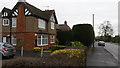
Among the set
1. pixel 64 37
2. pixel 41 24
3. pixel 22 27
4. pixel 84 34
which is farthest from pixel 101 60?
pixel 64 37

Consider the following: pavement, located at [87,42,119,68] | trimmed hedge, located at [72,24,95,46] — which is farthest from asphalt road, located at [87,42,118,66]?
trimmed hedge, located at [72,24,95,46]

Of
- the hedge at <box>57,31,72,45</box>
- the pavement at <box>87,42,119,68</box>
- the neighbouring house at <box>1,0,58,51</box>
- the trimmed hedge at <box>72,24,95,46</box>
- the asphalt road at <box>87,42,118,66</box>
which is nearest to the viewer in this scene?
the pavement at <box>87,42,119,68</box>

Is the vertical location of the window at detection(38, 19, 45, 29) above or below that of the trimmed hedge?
above

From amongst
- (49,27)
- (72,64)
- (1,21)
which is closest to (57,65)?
(72,64)

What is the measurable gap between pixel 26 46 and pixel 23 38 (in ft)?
4.09

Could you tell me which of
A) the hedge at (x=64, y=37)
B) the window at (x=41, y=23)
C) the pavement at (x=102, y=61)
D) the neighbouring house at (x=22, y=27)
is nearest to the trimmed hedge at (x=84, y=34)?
the pavement at (x=102, y=61)

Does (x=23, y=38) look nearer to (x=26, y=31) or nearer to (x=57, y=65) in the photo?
(x=26, y=31)

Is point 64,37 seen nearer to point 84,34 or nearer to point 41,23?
point 41,23

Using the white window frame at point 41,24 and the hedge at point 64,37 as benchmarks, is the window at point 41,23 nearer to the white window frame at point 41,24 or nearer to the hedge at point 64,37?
the white window frame at point 41,24

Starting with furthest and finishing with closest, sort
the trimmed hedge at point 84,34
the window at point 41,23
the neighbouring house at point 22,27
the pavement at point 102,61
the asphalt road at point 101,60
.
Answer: the window at point 41,23
the neighbouring house at point 22,27
the trimmed hedge at point 84,34
the asphalt road at point 101,60
the pavement at point 102,61

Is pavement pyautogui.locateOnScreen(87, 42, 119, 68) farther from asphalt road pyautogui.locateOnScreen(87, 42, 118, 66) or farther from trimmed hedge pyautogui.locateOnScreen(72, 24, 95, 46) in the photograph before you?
trimmed hedge pyautogui.locateOnScreen(72, 24, 95, 46)

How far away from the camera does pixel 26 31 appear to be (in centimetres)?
2027

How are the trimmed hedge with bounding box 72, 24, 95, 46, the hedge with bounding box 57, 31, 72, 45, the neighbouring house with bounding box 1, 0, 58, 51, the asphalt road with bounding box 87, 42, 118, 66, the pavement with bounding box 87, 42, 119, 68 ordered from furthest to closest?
the hedge with bounding box 57, 31, 72, 45 < the neighbouring house with bounding box 1, 0, 58, 51 < the trimmed hedge with bounding box 72, 24, 95, 46 < the asphalt road with bounding box 87, 42, 118, 66 < the pavement with bounding box 87, 42, 119, 68

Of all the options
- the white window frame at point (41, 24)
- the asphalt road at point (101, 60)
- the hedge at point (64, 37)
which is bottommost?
the asphalt road at point (101, 60)
